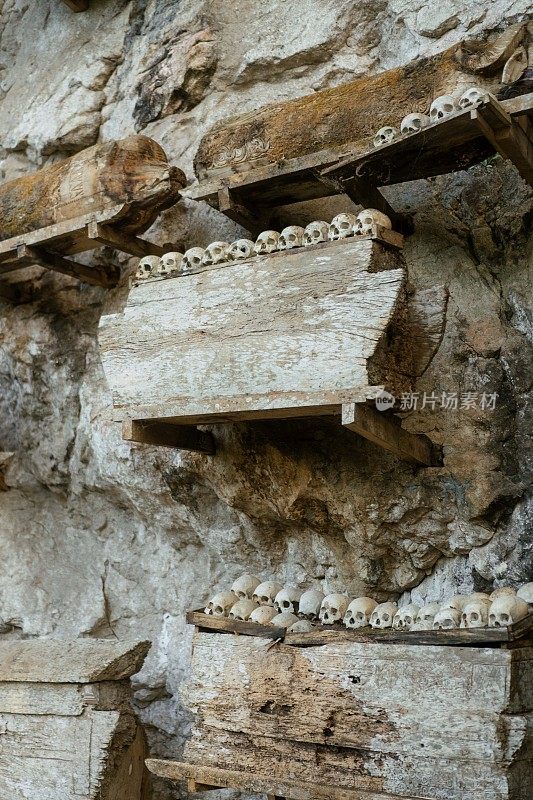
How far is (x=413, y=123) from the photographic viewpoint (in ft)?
12.3

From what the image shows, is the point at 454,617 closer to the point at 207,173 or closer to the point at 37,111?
the point at 207,173

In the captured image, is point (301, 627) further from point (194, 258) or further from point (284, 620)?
point (194, 258)

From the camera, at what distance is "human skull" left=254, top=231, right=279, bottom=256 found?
3994mm

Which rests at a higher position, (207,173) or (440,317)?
(207,173)

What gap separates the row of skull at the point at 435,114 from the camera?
350 centimetres

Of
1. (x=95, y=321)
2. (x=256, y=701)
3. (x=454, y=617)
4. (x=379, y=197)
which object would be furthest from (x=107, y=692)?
(x=379, y=197)

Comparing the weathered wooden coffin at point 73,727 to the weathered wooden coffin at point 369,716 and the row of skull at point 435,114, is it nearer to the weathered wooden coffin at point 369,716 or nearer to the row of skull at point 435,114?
the weathered wooden coffin at point 369,716

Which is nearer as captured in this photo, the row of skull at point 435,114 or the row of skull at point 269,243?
the row of skull at point 435,114

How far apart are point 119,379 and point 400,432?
4.20 feet

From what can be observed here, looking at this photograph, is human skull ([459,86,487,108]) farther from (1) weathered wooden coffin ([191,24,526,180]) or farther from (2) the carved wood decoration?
(2) the carved wood decoration

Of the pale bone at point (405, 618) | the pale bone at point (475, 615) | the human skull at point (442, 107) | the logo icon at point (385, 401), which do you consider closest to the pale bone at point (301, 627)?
the pale bone at point (405, 618)

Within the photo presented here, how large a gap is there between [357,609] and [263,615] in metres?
0.41

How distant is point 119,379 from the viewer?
4.23m

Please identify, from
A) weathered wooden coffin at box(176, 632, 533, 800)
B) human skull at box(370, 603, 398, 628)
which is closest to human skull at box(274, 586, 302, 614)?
weathered wooden coffin at box(176, 632, 533, 800)
